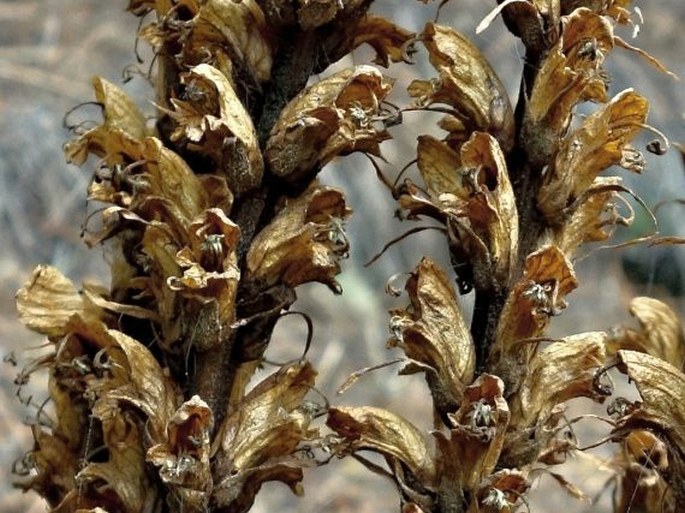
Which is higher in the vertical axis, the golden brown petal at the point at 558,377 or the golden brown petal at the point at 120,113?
the golden brown petal at the point at 120,113

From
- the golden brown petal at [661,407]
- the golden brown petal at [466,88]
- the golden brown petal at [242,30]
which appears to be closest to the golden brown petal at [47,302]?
the golden brown petal at [242,30]

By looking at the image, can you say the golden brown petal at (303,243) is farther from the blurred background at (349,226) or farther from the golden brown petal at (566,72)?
the blurred background at (349,226)

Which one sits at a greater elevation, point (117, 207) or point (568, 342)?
point (117, 207)

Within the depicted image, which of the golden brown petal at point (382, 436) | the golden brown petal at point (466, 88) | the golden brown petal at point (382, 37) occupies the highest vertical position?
the golden brown petal at point (382, 37)

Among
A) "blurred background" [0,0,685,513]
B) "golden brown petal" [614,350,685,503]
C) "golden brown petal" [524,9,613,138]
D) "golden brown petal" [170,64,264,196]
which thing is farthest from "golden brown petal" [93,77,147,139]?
"blurred background" [0,0,685,513]

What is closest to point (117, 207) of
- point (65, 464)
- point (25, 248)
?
point (65, 464)

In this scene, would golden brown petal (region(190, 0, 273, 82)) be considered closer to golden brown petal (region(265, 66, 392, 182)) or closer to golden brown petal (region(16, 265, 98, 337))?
golden brown petal (region(265, 66, 392, 182))

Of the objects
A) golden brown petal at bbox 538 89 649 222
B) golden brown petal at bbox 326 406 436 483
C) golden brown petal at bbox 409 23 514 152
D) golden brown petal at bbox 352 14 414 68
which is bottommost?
golden brown petal at bbox 326 406 436 483

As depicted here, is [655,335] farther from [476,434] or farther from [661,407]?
[476,434]

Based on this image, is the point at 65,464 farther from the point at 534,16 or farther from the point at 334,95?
the point at 534,16
